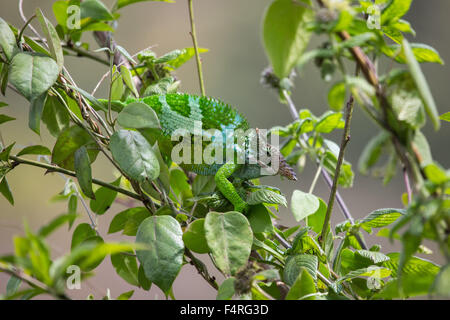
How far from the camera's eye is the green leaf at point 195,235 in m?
0.45

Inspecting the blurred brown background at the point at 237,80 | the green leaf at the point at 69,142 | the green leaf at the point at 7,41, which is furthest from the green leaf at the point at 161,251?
the blurred brown background at the point at 237,80

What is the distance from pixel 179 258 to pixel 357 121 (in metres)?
2.20

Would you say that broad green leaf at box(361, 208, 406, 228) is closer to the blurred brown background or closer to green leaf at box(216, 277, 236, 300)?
green leaf at box(216, 277, 236, 300)

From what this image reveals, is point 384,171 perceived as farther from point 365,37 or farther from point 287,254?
point 287,254

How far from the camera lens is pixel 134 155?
431mm

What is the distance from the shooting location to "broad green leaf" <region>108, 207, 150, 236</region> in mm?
577

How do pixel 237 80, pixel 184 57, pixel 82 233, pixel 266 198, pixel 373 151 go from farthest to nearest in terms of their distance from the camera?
1. pixel 237 80
2. pixel 184 57
3. pixel 82 233
4. pixel 266 198
5. pixel 373 151

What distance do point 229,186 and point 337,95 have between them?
332 millimetres

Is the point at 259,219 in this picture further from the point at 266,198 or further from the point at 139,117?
the point at 139,117

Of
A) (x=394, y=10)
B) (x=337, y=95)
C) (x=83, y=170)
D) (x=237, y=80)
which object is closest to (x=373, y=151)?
(x=337, y=95)

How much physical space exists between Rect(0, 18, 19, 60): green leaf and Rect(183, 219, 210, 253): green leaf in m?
0.26

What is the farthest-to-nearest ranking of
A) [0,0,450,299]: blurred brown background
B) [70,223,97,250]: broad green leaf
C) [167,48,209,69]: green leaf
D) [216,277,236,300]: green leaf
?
[0,0,450,299]: blurred brown background
[167,48,209,69]: green leaf
[70,223,97,250]: broad green leaf
[216,277,236,300]: green leaf

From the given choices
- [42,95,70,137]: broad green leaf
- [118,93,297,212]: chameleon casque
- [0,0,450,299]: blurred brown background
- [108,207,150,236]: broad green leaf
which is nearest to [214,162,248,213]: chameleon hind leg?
[118,93,297,212]: chameleon casque

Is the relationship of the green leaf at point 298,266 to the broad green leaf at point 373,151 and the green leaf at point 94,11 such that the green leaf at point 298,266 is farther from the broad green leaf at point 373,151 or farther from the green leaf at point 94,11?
the green leaf at point 94,11
